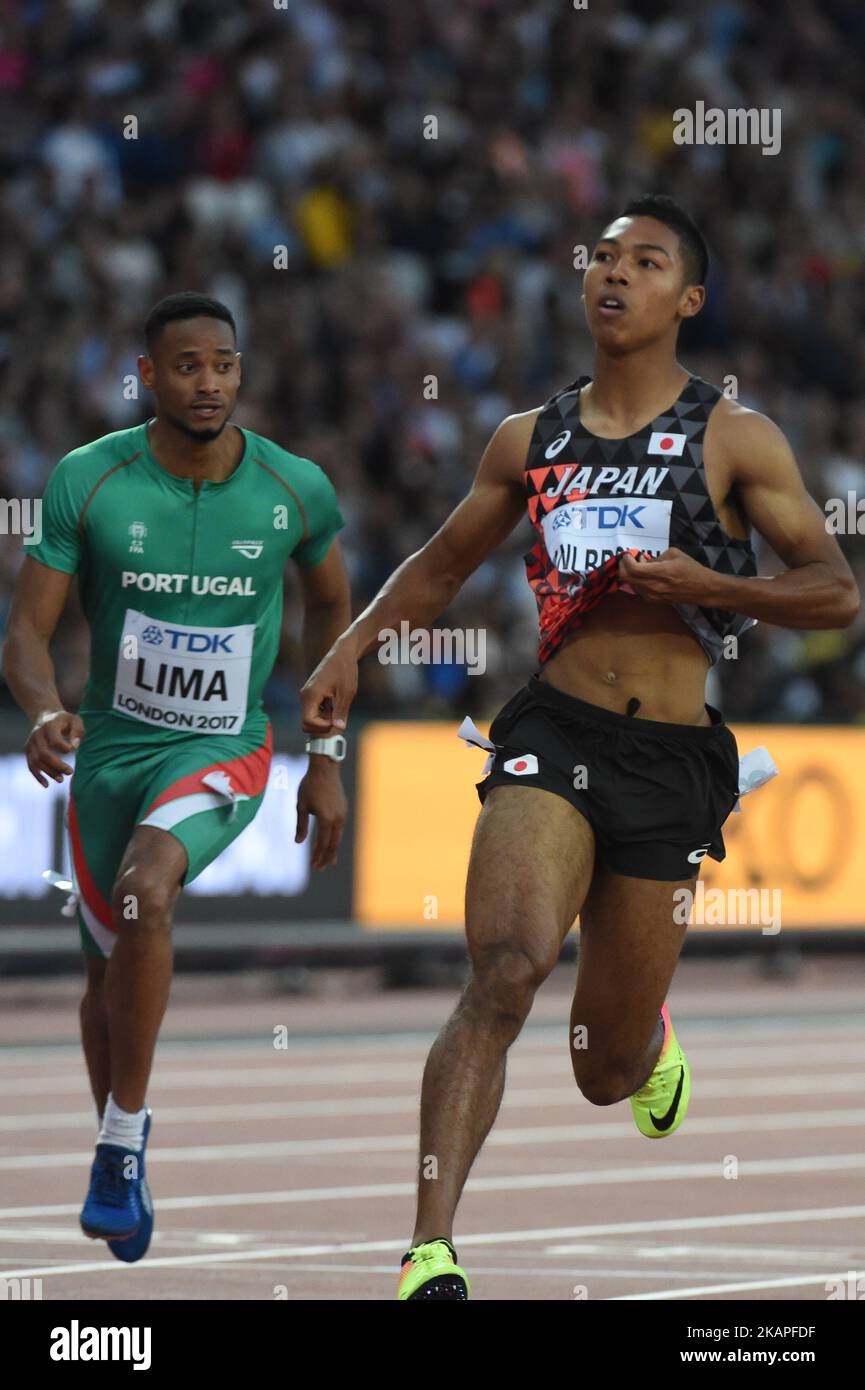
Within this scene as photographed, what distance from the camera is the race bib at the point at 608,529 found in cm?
727

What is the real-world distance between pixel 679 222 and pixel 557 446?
0.66 m

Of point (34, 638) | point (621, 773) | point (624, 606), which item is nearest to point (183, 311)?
point (34, 638)

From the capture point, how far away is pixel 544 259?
2320 centimetres

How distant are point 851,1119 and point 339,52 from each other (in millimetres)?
11862

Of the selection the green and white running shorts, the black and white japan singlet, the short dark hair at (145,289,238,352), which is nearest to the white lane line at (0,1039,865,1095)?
the green and white running shorts

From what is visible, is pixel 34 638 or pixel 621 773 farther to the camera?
pixel 34 638

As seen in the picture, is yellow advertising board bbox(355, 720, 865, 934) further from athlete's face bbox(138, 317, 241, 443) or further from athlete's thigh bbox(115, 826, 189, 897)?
athlete's face bbox(138, 317, 241, 443)

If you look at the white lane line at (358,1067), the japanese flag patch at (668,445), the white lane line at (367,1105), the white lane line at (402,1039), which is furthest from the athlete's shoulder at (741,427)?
the white lane line at (402,1039)

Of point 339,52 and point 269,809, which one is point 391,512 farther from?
point 339,52

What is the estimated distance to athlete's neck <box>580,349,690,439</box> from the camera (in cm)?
746

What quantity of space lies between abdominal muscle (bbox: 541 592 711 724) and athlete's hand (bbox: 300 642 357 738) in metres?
0.59

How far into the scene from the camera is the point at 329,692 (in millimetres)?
7246

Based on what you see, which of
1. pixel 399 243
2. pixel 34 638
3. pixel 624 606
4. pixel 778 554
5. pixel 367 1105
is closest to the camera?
pixel 778 554

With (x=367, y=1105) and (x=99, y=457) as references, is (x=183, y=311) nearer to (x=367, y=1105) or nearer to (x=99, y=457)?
(x=99, y=457)
